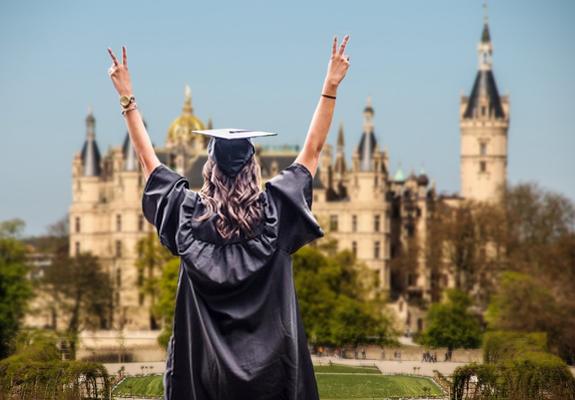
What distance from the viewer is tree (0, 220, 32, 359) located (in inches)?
2128

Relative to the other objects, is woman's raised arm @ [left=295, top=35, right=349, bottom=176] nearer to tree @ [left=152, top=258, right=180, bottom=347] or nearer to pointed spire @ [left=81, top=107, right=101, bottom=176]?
tree @ [left=152, top=258, right=180, bottom=347]

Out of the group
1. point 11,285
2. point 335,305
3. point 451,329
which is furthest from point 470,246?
point 451,329

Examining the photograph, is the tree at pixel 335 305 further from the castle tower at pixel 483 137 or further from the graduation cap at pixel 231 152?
the graduation cap at pixel 231 152

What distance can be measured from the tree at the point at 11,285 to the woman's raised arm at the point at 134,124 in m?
34.6

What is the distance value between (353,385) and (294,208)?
20.7m

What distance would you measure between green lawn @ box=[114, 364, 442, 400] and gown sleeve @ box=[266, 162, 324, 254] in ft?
42.6

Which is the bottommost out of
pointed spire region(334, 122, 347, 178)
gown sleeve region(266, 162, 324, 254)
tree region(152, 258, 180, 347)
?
tree region(152, 258, 180, 347)

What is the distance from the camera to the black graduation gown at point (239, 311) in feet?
27.3

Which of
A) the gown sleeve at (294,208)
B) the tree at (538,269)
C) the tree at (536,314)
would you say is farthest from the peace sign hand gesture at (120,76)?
the tree at (536,314)

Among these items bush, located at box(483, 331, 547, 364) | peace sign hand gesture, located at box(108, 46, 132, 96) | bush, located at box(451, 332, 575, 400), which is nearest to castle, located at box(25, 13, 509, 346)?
bush, located at box(483, 331, 547, 364)

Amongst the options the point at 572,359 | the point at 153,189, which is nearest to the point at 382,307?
the point at 572,359

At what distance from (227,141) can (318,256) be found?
61.4 meters

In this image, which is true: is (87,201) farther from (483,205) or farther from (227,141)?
(227,141)

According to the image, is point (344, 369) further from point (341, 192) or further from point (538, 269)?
point (341, 192)
